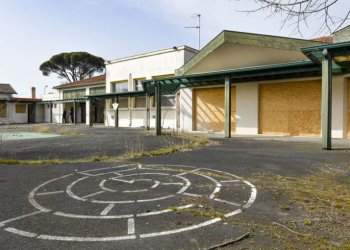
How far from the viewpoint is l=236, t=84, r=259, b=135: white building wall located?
18.0 meters

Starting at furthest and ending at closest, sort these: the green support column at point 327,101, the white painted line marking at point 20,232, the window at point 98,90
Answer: the window at point 98,90 < the green support column at point 327,101 < the white painted line marking at point 20,232

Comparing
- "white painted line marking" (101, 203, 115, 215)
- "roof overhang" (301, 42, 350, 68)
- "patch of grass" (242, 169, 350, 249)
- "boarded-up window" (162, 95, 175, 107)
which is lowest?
"white painted line marking" (101, 203, 115, 215)

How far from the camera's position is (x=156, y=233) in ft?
11.0

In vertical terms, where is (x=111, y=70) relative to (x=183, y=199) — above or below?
above

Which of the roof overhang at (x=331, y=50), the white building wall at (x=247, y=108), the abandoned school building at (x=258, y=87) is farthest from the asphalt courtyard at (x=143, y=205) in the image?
the white building wall at (x=247, y=108)

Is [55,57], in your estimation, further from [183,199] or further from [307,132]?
[183,199]

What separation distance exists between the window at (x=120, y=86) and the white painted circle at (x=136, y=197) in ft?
80.4

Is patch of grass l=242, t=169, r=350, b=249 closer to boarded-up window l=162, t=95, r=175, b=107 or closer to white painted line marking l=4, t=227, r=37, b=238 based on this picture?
white painted line marking l=4, t=227, r=37, b=238

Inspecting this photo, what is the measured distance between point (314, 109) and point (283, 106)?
1.76 metres

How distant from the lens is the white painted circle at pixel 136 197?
11.7 feet

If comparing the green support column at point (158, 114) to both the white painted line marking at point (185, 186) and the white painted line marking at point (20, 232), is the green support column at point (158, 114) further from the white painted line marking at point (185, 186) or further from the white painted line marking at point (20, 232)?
the white painted line marking at point (20, 232)

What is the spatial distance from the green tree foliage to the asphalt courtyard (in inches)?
2021

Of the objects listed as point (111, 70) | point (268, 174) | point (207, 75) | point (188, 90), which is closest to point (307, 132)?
point (207, 75)

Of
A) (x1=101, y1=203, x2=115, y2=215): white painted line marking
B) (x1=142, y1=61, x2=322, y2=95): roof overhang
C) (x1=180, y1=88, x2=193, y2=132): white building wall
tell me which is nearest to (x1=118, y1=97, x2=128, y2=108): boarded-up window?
(x1=180, y1=88, x2=193, y2=132): white building wall
